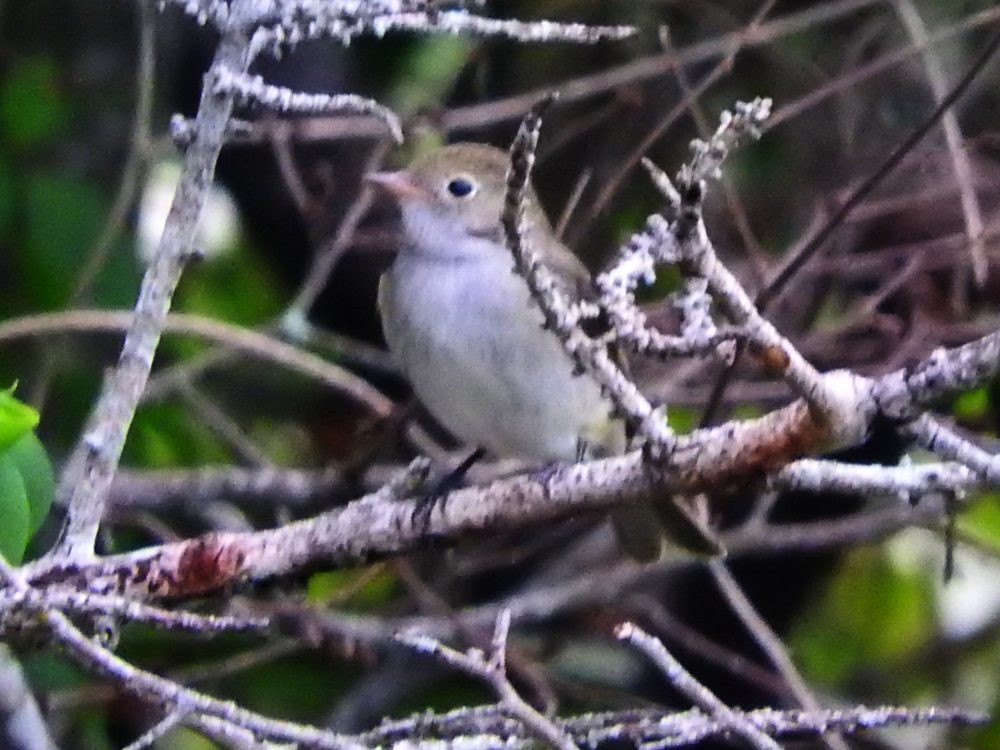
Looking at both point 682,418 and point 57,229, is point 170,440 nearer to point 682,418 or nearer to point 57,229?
point 57,229

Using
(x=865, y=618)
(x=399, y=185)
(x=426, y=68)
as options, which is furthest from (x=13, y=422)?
(x=865, y=618)

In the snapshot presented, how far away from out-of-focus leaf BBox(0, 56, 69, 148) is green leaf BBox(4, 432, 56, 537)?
6.79 ft

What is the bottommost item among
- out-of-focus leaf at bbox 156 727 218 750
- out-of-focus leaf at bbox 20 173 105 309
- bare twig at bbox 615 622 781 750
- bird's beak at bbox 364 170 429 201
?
bare twig at bbox 615 622 781 750

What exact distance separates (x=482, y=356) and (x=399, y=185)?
0.48m

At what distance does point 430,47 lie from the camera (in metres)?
4.88

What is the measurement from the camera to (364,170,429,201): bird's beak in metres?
3.54

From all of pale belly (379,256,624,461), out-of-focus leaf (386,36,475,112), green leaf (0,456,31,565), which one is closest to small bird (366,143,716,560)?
pale belly (379,256,624,461)

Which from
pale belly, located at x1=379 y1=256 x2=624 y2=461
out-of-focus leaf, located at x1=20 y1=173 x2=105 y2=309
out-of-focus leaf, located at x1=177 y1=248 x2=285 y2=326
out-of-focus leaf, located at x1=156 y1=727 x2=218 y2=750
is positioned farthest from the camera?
out-of-focus leaf, located at x1=177 y1=248 x2=285 y2=326

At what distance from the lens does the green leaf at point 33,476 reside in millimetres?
2176

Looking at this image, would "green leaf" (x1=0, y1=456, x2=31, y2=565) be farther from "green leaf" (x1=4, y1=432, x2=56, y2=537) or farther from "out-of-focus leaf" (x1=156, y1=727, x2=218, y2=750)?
"out-of-focus leaf" (x1=156, y1=727, x2=218, y2=750)

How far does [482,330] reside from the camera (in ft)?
11.1

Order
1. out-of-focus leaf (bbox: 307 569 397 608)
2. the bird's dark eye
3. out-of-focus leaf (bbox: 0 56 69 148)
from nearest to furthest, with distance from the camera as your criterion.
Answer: the bird's dark eye
out-of-focus leaf (bbox: 0 56 69 148)
out-of-focus leaf (bbox: 307 569 397 608)

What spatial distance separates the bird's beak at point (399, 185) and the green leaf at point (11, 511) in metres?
1.49

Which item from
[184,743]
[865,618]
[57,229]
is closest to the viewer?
[57,229]
